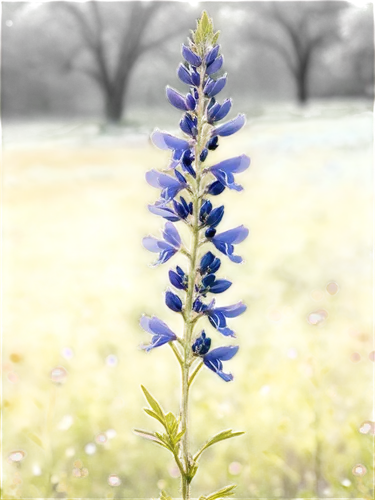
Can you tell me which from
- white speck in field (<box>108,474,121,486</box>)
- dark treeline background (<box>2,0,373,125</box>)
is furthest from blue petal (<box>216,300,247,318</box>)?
dark treeline background (<box>2,0,373,125</box>)

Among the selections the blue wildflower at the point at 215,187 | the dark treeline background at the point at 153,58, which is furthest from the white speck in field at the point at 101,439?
the dark treeline background at the point at 153,58

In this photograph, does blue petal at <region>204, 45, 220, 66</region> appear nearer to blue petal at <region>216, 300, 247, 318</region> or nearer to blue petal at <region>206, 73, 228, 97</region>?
blue petal at <region>206, 73, 228, 97</region>

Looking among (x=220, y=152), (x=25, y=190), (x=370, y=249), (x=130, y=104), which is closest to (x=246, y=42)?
(x=130, y=104)

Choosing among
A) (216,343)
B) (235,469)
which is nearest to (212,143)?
(235,469)

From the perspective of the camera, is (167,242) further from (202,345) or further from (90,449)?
(90,449)

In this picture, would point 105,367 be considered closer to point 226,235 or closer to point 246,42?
point 226,235

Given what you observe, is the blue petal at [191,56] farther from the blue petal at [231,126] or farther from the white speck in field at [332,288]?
→ the white speck in field at [332,288]
